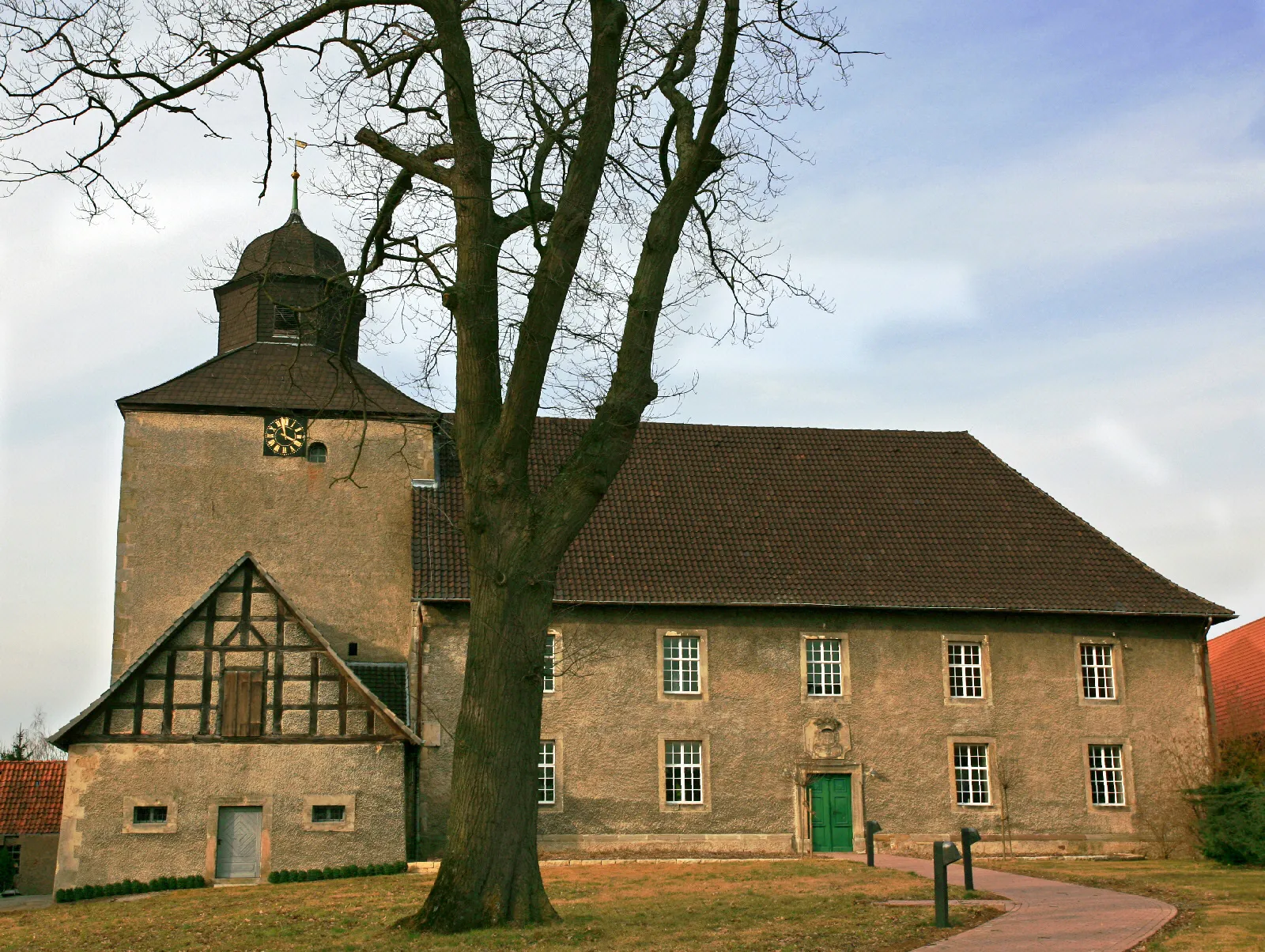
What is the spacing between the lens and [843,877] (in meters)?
17.4

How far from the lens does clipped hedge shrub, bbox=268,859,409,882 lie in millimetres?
21562

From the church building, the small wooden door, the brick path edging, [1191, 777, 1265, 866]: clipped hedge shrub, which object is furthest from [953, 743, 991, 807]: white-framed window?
the small wooden door

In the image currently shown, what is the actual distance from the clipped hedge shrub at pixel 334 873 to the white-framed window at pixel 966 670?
11.1m

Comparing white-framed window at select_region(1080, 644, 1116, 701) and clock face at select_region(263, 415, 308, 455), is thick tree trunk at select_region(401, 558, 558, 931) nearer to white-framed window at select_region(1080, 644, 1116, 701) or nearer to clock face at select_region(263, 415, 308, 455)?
clock face at select_region(263, 415, 308, 455)

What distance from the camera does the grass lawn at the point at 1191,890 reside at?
1058 cm

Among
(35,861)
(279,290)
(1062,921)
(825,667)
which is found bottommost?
(35,861)

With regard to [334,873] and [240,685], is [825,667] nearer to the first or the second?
[334,873]

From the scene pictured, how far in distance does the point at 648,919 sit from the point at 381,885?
7.26m

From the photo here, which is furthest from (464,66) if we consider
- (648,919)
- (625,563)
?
(625,563)

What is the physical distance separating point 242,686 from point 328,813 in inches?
103

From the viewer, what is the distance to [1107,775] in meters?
26.0

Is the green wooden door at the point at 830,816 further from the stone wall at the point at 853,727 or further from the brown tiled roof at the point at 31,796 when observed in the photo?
the brown tiled roof at the point at 31,796

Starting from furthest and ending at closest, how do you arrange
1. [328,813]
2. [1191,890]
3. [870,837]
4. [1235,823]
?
[328,813], [1235,823], [870,837], [1191,890]

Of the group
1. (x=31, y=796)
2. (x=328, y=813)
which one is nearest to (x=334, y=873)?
(x=328, y=813)
